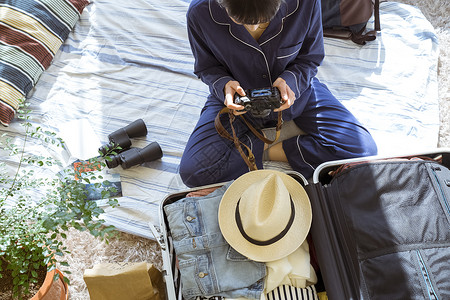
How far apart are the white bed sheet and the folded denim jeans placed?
372 millimetres

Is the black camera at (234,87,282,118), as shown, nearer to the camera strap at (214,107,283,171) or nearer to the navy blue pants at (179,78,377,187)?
the camera strap at (214,107,283,171)

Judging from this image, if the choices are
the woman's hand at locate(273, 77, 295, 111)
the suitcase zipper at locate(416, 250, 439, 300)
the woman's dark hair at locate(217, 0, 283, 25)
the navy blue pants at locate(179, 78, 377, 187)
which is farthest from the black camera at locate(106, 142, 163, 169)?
the suitcase zipper at locate(416, 250, 439, 300)

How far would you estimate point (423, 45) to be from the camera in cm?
202

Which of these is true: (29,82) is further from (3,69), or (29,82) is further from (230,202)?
(230,202)

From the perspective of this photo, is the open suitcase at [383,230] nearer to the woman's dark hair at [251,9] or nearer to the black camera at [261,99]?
the black camera at [261,99]

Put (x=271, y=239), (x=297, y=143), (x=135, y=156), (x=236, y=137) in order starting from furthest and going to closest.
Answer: (x=135, y=156)
(x=297, y=143)
(x=236, y=137)
(x=271, y=239)

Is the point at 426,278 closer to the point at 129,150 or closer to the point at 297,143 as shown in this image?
the point at 297,143

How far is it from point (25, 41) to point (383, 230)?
1.71 meters

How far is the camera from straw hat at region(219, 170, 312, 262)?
1.27 metres

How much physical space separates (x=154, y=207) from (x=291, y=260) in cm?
65

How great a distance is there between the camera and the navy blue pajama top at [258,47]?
4.50 feet

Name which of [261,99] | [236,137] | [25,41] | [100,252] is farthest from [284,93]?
[25,41]

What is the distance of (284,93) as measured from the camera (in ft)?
4.69

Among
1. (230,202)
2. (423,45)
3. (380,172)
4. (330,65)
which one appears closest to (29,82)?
(230,202)
